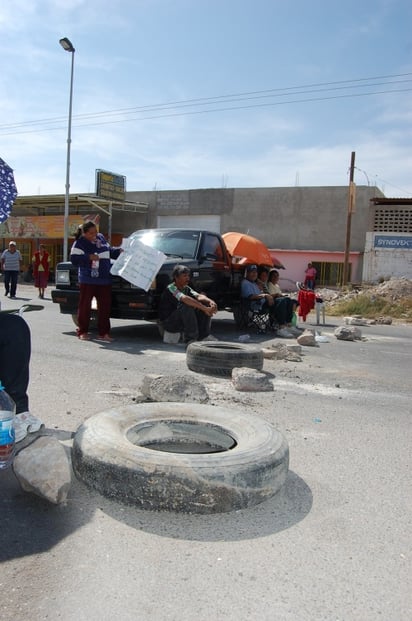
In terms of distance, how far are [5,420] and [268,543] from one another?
54.5 inches

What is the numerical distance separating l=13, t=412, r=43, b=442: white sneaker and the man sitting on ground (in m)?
4.08

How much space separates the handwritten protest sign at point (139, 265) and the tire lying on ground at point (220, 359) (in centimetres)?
175

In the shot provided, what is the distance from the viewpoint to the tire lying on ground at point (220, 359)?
5691 mm

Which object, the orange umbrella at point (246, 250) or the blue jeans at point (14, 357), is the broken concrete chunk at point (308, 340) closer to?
the orange umbrella at point (246, 250)

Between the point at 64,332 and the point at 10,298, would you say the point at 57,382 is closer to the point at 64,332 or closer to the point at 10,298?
the point at 64,332

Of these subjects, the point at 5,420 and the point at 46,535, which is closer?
the point at 46,535

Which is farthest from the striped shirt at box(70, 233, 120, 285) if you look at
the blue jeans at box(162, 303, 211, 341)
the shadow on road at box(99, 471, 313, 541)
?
the shadow on road at box(99, 471, 313, 541)

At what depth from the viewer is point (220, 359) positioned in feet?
18.8

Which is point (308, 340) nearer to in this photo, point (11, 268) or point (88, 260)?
point (88, 260)

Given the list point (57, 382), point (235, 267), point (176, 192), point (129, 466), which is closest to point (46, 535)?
point (129, 466)

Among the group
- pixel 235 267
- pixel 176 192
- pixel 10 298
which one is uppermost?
pixel 176 192

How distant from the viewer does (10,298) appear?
15578 mm

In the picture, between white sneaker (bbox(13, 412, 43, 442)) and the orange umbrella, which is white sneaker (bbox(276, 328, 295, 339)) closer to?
the orange umbrella

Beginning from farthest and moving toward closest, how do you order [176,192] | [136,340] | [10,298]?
[176,192], [10,298], [136,340]
